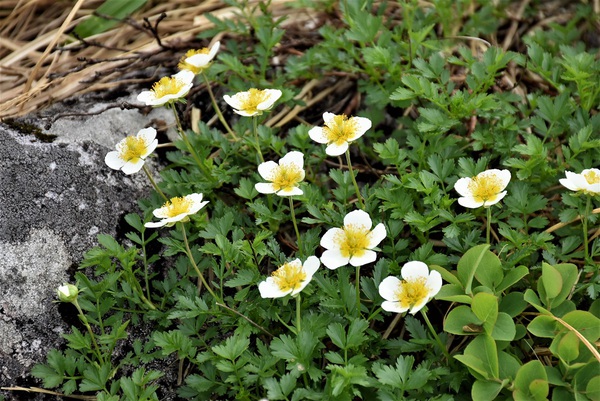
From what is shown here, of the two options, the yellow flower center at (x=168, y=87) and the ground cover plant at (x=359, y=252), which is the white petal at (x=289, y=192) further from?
the yellow flower center at (x=168, y=87)

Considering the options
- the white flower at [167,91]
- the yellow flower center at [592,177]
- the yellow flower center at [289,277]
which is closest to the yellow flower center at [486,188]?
the yellow flower center at [592,177]

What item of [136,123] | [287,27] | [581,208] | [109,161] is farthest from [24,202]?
[581,208]

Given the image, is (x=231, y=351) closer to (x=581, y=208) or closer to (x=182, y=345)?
(x=182, y=345)

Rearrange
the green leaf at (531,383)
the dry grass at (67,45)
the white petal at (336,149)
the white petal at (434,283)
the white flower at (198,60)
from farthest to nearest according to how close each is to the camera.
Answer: the dry grass at (67,45) → the white flower at (198,60) → the white petal at (336,149) → the white petal at (434,283) → the green leaf at (531,383)

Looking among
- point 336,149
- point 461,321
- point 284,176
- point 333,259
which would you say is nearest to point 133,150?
point 284,176

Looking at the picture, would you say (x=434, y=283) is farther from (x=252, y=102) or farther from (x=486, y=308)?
(x=252, y=102)

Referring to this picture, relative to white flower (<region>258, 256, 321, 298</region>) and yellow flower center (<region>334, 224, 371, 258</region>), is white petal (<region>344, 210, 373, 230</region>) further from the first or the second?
white flower (<region>258, 256, 321, 298</region>)
